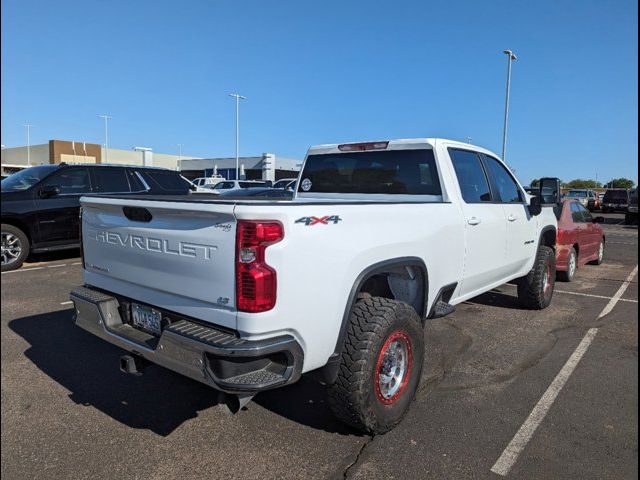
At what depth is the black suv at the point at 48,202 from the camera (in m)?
7.78

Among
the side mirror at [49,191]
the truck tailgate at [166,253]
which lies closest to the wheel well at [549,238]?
the truck tailgate at [166,253]

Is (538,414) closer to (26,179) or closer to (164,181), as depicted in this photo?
(164,181)

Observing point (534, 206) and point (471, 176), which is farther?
point (534, 206)

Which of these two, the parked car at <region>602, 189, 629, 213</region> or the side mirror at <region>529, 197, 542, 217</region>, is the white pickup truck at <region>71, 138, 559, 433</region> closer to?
the side mirror at <region>529, 197, 542, 217</region>

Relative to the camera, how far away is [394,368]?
3.21m

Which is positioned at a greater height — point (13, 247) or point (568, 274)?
point (13, 247)

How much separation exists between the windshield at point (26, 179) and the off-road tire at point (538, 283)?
8.09 meters

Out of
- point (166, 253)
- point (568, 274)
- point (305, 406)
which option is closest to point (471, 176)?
point (305, 406)

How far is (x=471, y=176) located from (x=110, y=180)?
717 cm

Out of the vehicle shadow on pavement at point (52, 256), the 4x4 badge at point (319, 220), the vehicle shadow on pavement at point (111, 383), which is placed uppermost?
the 4x4 badge at point (319, 220)

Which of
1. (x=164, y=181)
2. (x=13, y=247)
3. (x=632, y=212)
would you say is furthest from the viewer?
(x=632, y=212)

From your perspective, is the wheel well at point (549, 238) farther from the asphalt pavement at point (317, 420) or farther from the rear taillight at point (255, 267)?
the rear taillight at point (255, 267)

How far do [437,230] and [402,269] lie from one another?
449mm

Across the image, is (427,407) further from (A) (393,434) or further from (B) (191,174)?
(B) (191,174)
